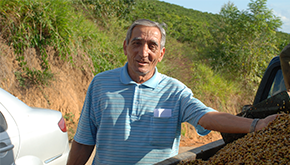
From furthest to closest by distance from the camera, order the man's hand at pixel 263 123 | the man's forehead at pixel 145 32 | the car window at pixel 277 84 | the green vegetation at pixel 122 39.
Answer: the green vegetation at pixel 122 39 < the car window at pixel 277 84 < the man's forehead at pixel 145 32 < the man's hand at pixel 263 123

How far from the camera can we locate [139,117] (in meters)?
1.70

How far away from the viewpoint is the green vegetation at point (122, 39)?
17.0ft

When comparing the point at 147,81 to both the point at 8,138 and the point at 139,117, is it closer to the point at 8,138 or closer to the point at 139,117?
the point at 139,117

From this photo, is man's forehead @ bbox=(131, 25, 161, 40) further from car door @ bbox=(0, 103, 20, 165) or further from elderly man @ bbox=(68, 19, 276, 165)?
car door @ bbox=(0, 103, 20, 165)

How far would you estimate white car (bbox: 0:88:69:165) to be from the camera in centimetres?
249

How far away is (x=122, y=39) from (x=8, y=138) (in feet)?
20.6

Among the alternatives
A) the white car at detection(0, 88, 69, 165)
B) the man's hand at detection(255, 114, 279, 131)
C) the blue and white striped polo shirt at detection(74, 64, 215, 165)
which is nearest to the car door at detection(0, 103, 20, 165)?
the white car at detection(0, 88, 69, 165)

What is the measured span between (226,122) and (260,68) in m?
9.83

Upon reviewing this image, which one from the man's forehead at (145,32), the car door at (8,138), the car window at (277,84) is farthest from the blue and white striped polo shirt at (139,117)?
the car window at (277,84)

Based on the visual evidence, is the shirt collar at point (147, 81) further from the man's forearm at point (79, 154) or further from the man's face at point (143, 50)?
the man's forearm at point (79, 154)

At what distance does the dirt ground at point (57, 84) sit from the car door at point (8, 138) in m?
2.52

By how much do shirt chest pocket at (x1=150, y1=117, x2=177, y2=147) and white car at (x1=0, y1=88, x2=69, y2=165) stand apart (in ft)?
5.35

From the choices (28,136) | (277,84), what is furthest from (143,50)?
(277,84)

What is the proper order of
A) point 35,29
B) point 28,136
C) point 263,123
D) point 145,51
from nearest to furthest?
point 263,123, point 145,51, point 28,136, point 35,29
